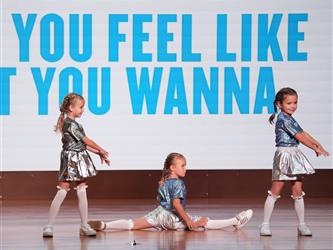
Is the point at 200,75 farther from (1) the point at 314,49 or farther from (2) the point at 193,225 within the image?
(2) the point at 193,225

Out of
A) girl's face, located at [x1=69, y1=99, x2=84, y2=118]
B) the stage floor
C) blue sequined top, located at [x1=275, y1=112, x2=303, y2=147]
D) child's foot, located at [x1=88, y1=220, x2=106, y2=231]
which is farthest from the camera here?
child's foot, located at [x1=88, y1=220, x2=106, y2=231]

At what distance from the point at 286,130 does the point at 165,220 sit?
108 cm

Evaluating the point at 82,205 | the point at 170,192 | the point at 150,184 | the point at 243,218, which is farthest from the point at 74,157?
the point at 150,184

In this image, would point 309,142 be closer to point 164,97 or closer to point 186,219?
point 186,219

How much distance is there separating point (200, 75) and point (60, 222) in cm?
268

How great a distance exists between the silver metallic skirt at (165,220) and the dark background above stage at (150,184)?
268 centimetres

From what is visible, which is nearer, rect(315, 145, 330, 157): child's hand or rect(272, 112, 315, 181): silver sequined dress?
rect(315, 145, 330, 157): child's hand

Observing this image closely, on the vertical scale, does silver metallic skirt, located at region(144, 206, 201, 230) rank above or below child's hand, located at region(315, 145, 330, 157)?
below

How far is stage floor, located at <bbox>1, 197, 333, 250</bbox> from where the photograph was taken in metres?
5.05

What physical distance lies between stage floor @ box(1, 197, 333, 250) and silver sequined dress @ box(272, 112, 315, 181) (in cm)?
41

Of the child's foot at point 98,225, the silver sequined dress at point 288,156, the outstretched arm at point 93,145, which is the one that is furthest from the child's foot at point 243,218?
the outstretched arm at point 93,145

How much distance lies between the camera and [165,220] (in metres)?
5.90

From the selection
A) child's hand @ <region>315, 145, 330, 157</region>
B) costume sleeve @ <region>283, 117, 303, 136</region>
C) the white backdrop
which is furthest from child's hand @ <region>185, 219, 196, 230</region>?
the white backdrop

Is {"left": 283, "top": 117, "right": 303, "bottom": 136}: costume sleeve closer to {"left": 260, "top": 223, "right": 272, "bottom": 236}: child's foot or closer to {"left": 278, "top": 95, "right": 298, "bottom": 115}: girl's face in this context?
{"left": 278, "top": 95, "right": 298, "bottom": 115}: girl's face
